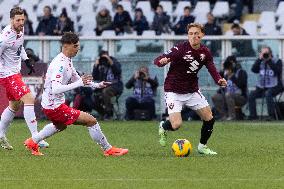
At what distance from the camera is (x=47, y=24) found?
30.7 metres

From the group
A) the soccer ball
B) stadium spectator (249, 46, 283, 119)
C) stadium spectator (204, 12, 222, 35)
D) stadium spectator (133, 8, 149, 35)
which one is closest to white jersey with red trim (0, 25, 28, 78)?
the soccer ball

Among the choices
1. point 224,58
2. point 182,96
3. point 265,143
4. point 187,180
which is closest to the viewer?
point 187,180

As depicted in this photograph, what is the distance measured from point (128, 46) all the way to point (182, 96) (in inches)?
430

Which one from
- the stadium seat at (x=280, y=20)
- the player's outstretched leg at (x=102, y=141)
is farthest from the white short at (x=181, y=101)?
the stadium seat at (x=280, y=20)

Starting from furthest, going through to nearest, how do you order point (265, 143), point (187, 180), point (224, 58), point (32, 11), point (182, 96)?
point (32, 11)
point (224, 58)
point (265, 143)
point (182, 96)
point (187, 180)

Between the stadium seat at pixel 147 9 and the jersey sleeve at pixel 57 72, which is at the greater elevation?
the stadium seat at pixel 147 9

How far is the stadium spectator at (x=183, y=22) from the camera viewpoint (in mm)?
30328

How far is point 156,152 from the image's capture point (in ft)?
57.3

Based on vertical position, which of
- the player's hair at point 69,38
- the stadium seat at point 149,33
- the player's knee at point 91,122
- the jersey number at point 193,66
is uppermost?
the player's hair at point 69,38

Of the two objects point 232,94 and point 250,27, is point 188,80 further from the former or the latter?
point 250,27

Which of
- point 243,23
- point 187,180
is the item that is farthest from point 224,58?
point 187,180

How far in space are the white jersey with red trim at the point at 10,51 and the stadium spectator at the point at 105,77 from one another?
883 cm

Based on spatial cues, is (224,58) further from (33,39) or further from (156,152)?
(156,152)

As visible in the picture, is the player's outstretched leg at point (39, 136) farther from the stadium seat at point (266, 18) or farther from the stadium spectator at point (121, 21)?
the stadium seat at point (266, 18)
